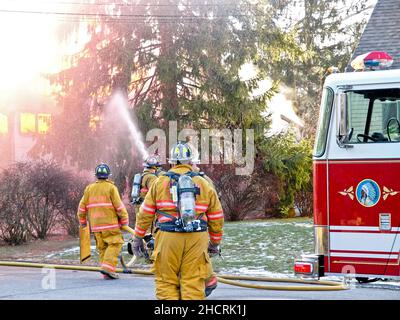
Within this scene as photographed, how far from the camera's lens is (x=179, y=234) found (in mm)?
7832

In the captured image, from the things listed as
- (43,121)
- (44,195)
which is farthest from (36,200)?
(43,121)

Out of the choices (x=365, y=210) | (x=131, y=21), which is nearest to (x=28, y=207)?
(x=131, y=21)

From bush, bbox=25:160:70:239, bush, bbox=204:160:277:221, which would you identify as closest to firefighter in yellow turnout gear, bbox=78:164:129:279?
bush, bbox=25:160:70:239

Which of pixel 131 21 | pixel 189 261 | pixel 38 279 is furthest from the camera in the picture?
pixel 131 21

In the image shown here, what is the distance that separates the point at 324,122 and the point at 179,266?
7.02ft

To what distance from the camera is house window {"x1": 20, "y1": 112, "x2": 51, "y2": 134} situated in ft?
89.8

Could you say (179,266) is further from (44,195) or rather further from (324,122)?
(44,195)

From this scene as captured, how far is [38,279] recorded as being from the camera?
12117mm

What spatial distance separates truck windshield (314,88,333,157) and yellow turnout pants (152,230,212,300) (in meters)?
1.61

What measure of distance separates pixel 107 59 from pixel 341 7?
57.7 ft

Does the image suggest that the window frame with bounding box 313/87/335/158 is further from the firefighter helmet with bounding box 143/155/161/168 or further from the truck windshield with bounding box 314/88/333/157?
the firefighter helmet with bounding box 143/155/161/168

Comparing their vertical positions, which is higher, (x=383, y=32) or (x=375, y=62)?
(x=383, y=32)
